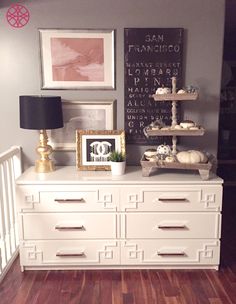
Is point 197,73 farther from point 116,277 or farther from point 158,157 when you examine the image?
point 116,277

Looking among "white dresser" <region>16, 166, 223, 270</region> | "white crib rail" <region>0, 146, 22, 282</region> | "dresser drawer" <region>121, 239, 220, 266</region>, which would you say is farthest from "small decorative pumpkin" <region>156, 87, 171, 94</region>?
"white crib rail" <region>0, 146, 22, 282</region>

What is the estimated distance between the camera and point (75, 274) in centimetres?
230

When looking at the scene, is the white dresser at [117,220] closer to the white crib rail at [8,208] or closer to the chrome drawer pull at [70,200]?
the chrome drawer pull at [70,200]

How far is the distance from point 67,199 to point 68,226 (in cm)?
20

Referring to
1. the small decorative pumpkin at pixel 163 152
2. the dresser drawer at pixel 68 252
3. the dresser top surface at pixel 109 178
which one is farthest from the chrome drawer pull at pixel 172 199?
the dresser drawer at pixel 68 252

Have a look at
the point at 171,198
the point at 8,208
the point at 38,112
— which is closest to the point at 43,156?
the point at 38,112

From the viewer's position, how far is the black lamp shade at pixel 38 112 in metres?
2.26

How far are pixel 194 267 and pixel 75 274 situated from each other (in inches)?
35.2

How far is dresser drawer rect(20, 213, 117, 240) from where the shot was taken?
7.38 ft

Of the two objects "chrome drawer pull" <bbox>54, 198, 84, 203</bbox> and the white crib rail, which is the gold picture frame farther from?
the white crib rail

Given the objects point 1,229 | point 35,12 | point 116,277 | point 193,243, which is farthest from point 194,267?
point 35,12

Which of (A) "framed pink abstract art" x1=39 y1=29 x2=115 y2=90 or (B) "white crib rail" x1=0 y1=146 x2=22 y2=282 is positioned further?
(A) "framed pink abstract art" x1=39 y1=29 x2=115 y2=90

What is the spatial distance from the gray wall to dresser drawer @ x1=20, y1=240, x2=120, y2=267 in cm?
90

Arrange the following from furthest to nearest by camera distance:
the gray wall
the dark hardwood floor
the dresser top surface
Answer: the gray wall < the dresser top surface < the dark hardwood floor
